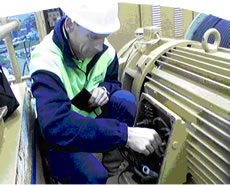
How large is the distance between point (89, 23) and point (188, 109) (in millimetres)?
476

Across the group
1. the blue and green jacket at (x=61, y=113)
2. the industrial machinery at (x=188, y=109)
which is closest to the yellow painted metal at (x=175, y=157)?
the industrial machinery at (x=188, y=109)

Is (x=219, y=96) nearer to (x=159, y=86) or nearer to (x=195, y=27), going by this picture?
(x=159, y=86)

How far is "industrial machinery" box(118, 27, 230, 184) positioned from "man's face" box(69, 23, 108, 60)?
35 centimetres

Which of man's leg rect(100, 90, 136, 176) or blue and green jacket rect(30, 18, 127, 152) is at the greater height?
blue and green jacket rect(30, 18, 127, 152)

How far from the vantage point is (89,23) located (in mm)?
865

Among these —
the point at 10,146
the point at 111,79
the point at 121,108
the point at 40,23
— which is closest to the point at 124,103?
the point at 121,108

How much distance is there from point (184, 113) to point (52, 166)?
22.4 inches

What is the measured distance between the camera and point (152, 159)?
113cm

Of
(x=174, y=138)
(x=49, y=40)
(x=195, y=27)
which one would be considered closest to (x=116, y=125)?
(x=174, y=138)

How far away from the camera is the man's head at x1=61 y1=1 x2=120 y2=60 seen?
862 millimetres

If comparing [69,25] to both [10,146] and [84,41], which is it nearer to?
[84,41]

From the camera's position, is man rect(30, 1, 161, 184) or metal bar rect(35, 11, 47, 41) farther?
metal bar rect(35, 11, 47, 41)

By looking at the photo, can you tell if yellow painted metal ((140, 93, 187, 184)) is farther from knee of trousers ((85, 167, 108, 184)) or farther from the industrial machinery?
knee of trousers ((85, 167, 108, 184))

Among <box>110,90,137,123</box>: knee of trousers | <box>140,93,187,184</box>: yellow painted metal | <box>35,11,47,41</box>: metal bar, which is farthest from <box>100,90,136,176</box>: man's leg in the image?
<box>35,11,47,41</box>: metal bar
